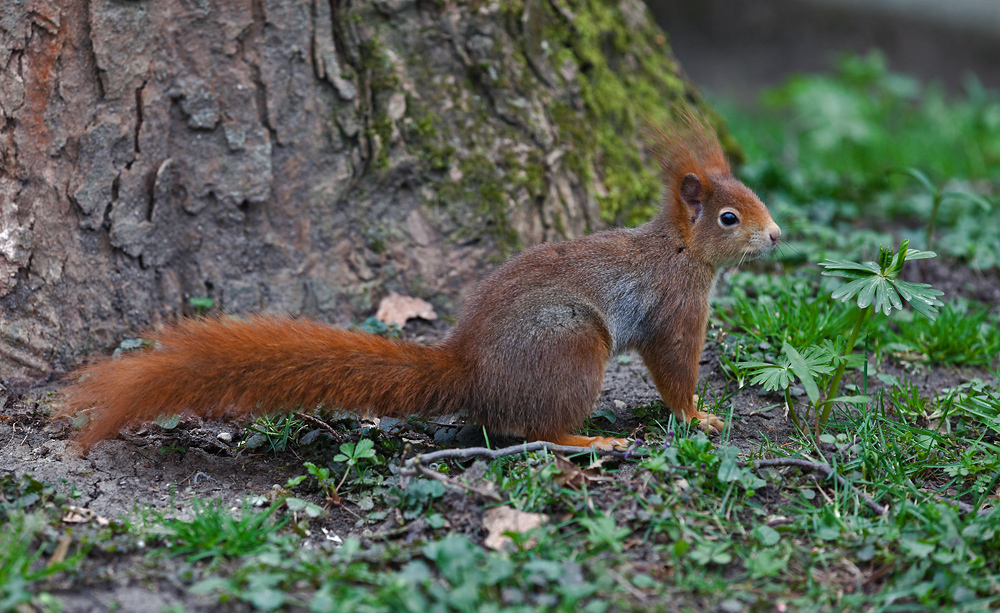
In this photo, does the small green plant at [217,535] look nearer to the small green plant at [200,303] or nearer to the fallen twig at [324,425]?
the fallen twig at [324,425]

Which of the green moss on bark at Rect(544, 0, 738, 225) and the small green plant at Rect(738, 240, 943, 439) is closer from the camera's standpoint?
the small green plant at Rect(738, 240, 943, 439)

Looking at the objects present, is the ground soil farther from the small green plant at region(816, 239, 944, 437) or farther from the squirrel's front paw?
the small green plant at region(816, 239, 944, 437)

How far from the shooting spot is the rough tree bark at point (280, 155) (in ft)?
9.30

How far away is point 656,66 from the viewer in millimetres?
4285

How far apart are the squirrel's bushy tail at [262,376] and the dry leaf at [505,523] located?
43 centimetres

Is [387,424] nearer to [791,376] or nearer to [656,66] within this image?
[791,376]

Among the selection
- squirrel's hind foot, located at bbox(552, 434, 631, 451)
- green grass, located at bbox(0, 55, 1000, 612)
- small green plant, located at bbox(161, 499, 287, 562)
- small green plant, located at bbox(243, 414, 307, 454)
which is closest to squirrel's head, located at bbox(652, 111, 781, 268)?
green grass, located at bbox(0, 55, 1000, 612)

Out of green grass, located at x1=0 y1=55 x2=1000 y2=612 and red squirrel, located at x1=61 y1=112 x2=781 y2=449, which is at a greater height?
red squirrel, located at x1=61 y1=112 x2=781 y2=449

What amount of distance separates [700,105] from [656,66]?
0.33 metres

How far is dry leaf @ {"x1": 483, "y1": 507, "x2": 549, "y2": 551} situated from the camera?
2.07 m

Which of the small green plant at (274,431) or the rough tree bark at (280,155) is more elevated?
the rough tree bark at (280,155)

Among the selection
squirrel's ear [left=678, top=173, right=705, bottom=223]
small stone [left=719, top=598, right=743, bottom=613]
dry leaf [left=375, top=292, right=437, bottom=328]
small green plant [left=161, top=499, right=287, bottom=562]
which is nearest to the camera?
small stone [left=719, top=598, right=743, bottom=613]

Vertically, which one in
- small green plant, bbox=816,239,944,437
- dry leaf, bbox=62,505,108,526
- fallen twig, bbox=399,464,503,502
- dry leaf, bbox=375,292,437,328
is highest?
small green plant, bbox=816,239,944,437

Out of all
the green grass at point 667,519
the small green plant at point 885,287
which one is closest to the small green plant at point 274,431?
the green grass at point 667,519
